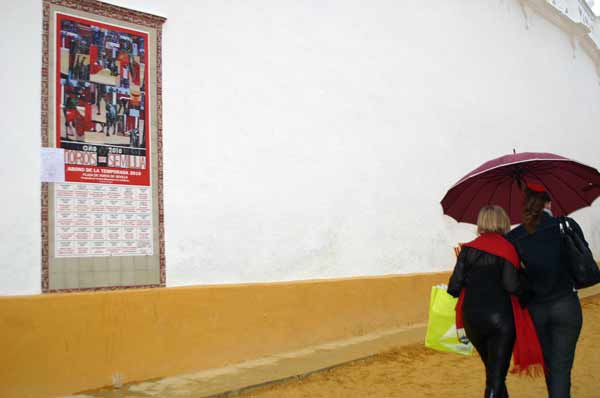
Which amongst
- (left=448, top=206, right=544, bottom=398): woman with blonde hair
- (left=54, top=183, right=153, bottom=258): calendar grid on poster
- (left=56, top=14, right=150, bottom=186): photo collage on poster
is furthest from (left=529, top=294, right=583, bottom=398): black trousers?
(left=56, top=14, right=150, bottom=186): photo collage on poster

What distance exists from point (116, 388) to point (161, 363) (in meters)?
0.56

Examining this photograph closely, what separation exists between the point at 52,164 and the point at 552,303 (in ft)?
14.4

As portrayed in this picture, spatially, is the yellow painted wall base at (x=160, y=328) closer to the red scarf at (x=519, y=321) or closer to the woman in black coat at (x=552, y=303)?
the red scarf at (x=519, y=321)

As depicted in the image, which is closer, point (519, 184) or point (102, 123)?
point (519, 184)

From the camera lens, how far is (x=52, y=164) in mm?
5566

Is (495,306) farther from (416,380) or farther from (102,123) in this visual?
(102,123)

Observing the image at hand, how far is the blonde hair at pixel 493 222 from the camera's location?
4.10 meters

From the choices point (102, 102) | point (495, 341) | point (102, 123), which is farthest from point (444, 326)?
point (102, 102)

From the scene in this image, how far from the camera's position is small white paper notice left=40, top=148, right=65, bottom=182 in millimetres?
5520

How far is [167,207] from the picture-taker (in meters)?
6.32

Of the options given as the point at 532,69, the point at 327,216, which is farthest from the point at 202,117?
the point at 532,69

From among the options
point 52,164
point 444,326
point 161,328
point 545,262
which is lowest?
point 161,328

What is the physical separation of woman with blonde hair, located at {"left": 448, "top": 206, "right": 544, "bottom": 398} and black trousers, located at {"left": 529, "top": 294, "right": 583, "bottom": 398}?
107 mm

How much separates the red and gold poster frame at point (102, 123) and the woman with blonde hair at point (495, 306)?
3.35m
